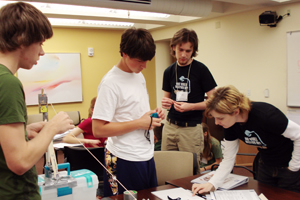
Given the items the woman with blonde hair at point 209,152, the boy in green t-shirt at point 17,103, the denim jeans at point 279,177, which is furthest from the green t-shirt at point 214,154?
the boy in green t-shirt at point 17,103

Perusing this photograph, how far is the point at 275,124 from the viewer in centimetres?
162

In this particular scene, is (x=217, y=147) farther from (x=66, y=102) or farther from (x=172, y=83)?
(x=66, y=102)

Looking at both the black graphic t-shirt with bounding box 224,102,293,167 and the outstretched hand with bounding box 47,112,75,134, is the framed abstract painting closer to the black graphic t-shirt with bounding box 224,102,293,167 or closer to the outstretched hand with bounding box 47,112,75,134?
the black graphic t-shirt with bounding box 224,102,293,167

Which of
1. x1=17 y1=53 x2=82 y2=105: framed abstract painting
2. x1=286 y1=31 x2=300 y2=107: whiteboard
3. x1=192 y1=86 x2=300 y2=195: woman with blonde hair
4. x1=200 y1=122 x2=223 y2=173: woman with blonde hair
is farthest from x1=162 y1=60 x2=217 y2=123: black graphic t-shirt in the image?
x1=17 y1=53 x2=82 y2=105: framed abstract painting

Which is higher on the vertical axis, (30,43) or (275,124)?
(30,43)

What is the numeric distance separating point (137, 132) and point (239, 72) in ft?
12.4

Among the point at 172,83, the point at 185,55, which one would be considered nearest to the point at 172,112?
the point at 172,83

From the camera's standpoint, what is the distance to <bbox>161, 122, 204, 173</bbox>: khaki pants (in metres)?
2.44

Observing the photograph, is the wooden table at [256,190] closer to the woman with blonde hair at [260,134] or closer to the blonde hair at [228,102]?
the woman with blonde hair at [260,134]

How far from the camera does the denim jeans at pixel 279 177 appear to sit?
1.72 meters

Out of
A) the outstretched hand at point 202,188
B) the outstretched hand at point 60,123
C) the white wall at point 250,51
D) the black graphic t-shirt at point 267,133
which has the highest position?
the white wall at point 250,51

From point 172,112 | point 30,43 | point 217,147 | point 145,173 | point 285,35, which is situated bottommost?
point 217,147

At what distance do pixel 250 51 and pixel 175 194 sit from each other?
3850mm

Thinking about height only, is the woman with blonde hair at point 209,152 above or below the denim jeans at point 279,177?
below
